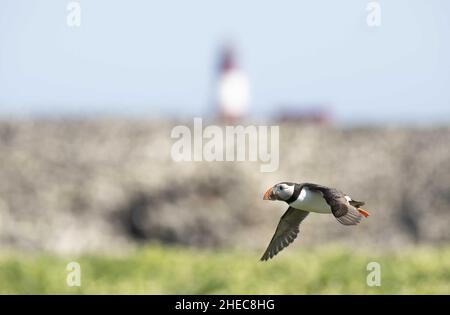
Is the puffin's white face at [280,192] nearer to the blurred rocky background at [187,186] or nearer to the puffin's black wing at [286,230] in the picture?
the puffin's black wing at [286,230]

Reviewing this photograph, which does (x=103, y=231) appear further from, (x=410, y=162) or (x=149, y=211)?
(x=410, y=162)

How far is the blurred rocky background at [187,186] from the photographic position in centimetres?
2572

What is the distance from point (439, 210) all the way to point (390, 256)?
11058 millimetres

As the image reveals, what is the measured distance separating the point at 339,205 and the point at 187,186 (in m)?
24.4

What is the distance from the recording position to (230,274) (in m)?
14.7

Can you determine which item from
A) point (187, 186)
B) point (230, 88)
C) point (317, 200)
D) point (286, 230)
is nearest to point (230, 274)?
point (286, 230)

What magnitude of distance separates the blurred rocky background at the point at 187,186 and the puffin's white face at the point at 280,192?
2147 centimetres

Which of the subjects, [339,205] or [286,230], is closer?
[339,205]

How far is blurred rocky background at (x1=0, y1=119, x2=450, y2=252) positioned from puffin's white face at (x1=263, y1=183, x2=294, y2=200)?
70.5 ft

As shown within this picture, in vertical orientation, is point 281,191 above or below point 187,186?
below

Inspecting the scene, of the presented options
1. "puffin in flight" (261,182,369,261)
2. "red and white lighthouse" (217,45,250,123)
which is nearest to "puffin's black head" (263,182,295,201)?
"puffin in flight" (261,182,369,261)

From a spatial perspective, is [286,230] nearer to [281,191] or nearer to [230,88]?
[281,191]

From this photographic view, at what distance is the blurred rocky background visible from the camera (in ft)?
84.4

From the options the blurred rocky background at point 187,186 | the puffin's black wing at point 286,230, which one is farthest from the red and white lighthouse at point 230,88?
the puffin's black wing at point 286,230
